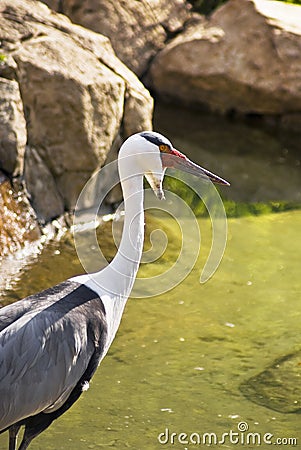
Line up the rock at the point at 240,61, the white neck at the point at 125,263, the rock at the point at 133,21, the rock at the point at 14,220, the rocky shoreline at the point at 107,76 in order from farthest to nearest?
the rock at the point at 240,61, the rock at the point at 133,21, the rocky shoreline at the point at 107,76, the rock at the point at 14,220, the white neck at the point at 125,263

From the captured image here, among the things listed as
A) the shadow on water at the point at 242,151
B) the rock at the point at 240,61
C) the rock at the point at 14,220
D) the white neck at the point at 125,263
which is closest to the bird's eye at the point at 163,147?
the white neck at the point at 125,263

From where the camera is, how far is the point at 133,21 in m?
10.7

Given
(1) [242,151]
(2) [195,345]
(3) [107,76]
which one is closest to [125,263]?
(2) [195,345]

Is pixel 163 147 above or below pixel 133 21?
above

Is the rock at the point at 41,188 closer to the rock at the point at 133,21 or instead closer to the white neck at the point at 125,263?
the rock at the point at 133,21

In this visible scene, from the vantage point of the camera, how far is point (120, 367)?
19.4ft

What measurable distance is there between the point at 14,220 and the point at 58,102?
105cm

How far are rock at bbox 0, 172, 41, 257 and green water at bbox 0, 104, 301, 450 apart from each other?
0.23 m

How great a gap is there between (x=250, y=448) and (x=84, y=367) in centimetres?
110

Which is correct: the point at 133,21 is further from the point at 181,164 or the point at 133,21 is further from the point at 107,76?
the point at 181,164

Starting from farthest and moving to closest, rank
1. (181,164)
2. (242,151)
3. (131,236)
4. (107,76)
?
(242,151)
(107,76)
(181,164)
(131,236)

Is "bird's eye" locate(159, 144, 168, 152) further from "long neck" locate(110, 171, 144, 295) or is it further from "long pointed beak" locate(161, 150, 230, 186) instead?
"long neck" locate(110, 171, 144, 295)

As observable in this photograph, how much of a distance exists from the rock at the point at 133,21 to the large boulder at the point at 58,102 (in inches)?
75.1

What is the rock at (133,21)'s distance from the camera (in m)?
10.3
